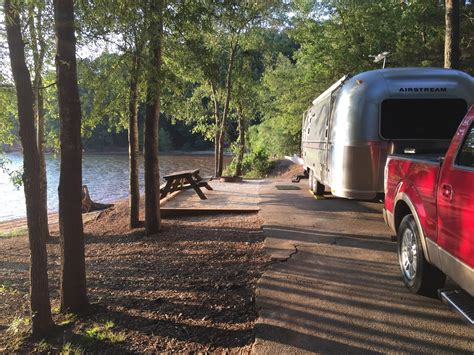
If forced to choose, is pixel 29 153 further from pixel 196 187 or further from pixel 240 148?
pixel 240 148

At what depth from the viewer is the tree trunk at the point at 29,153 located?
15.2 feet

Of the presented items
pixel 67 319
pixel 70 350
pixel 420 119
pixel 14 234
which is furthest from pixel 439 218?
pixel 14 234

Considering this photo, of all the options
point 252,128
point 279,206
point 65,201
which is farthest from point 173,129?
point 65,201

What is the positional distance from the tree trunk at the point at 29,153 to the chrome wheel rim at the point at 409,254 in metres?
3.90

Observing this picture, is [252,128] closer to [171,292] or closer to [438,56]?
[438,56]

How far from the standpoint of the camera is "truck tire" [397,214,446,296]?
4438mm

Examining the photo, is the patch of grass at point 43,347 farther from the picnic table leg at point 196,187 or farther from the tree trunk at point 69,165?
the picnic table leg at point 196,187

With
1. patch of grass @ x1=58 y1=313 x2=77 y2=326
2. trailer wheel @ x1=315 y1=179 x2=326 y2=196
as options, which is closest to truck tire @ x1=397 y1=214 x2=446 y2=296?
patch of grass @ x1=58 y1=313 x2=77 y2=326

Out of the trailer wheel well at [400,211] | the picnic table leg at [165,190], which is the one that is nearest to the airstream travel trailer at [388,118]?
the trailer wheel well at [400,211]

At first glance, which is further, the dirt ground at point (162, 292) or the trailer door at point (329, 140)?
the trailer door at point (329, 140)

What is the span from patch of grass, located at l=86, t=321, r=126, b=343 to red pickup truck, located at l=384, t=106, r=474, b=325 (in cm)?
295

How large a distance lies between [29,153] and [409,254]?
4238 mm

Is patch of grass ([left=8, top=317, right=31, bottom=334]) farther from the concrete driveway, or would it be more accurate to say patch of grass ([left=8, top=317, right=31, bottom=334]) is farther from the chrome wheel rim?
the chrome wheel rim

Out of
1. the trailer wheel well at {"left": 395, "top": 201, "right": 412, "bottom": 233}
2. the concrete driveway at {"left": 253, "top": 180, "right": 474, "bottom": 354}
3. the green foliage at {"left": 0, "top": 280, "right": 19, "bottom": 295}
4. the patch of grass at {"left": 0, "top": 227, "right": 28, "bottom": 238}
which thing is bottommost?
the patch of grass at {"left": 0, "top": 227, "right": 28, "bottom": 238}
